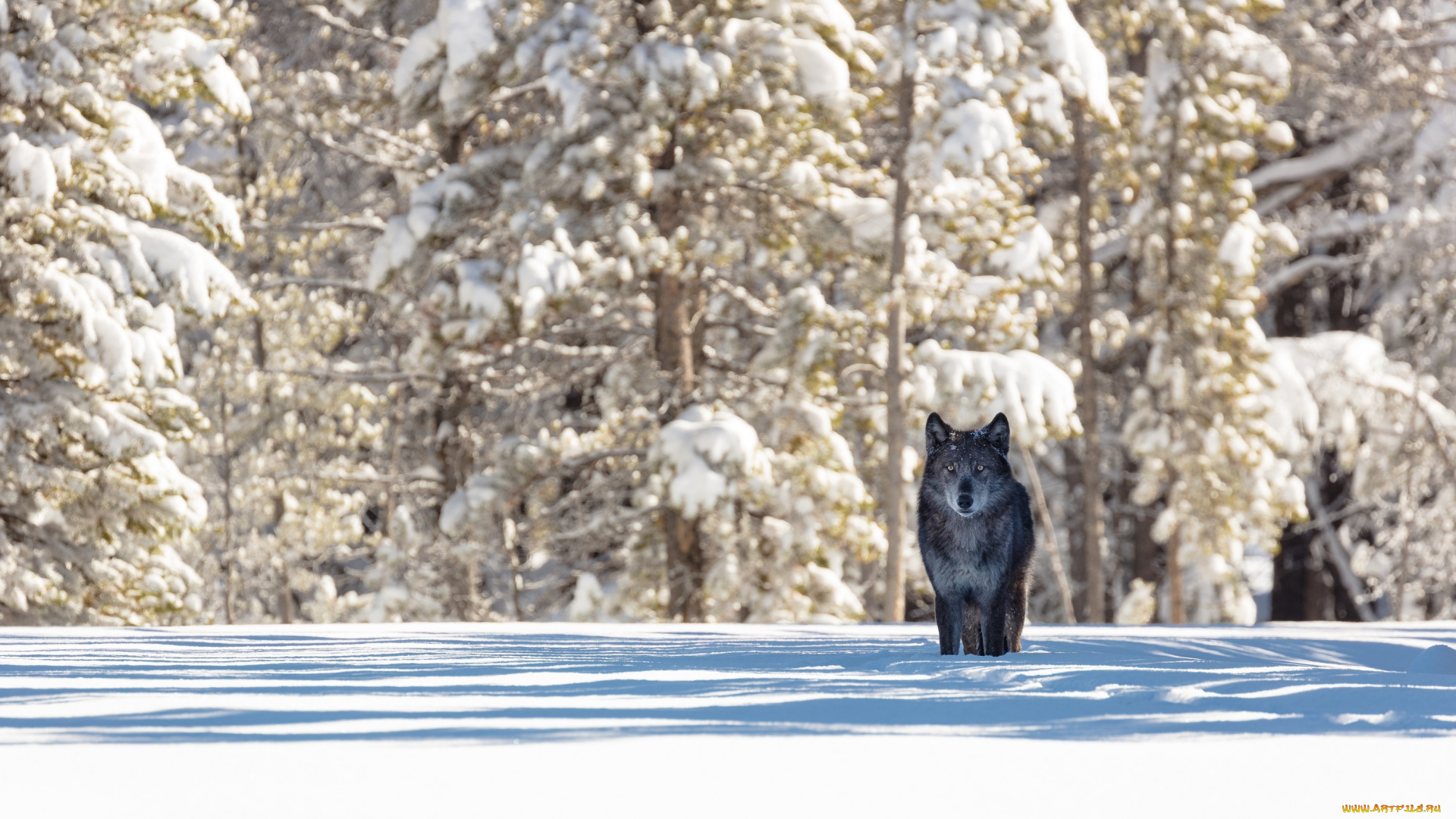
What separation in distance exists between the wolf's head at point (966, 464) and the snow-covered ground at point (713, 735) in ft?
2.16

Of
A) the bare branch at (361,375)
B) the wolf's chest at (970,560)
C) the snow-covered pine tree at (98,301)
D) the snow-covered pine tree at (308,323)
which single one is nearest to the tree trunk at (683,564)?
the snow-covered pine tree at (308,323)

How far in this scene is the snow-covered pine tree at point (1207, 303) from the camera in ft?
69.0

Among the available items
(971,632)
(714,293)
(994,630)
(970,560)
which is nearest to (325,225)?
(714,293)

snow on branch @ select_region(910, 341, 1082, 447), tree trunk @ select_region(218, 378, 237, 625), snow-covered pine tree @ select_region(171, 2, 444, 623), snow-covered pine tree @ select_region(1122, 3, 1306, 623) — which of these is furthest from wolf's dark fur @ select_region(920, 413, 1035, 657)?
tree trunk @ select_region(218, 378, 237, 625)

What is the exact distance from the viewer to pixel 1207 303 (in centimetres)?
2127

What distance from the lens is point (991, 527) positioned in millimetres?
5953

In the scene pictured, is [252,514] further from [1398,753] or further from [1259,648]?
[1398,753]

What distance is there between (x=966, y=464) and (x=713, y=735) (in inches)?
80.5

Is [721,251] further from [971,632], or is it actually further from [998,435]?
[998,435]

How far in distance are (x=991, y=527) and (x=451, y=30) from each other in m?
11.9

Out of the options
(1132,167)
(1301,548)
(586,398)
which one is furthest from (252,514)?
(1301,548)

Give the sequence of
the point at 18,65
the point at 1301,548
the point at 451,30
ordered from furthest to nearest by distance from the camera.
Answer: the point at 1301,548 < the point at 451,30 < the point at 18,65

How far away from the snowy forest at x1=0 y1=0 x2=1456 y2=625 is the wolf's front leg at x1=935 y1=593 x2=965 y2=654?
8.71m

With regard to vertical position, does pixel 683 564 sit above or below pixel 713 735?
below
